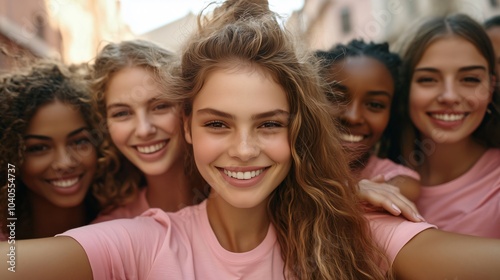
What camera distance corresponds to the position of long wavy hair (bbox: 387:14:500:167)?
9.62 feet

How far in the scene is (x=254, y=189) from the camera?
197 cm

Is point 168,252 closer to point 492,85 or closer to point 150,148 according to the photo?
point 150,148

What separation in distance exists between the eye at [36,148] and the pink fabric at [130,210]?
0.54 meters

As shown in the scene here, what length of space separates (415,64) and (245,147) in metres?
1.63

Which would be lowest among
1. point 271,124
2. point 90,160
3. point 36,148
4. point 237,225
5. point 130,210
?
point 130,210

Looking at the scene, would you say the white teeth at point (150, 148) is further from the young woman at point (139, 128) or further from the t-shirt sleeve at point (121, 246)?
the t-shirt sleeve at point (121, 246)

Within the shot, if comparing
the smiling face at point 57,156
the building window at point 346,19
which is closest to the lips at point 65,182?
the smiling face at point 57,156

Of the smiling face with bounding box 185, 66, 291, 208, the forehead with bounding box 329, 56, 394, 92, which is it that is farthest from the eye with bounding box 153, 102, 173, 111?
the forehead with bounding box 329, 56, 394, 92

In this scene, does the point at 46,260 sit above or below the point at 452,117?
below

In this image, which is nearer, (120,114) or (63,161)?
(63,161)

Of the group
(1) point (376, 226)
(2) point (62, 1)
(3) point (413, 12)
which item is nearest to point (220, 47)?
(1) point (376, 226)

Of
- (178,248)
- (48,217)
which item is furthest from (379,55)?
(48,217)

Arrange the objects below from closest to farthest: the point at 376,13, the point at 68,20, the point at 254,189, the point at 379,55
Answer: the point at 254,189 → the point at 379,55 → the point at 68,20 → the point at 376,13

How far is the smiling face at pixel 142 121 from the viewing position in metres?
2.66
